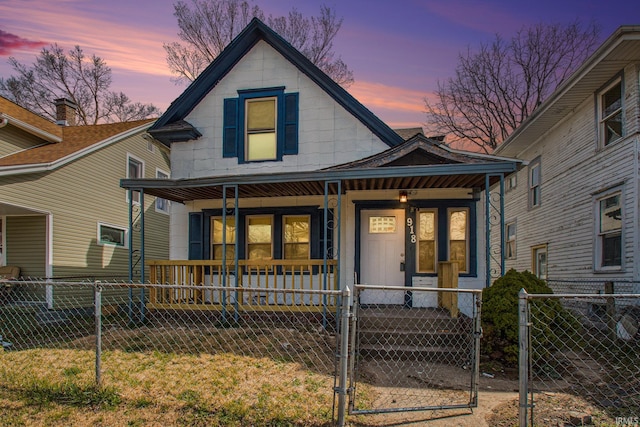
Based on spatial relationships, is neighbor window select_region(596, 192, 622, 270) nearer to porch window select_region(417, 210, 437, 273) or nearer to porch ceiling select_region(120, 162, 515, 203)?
porch ceiling select_region(120, 162, 515, 203)

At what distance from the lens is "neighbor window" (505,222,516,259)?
1650cm

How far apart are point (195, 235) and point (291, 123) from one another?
11.5ft

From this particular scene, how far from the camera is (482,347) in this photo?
6.65 m

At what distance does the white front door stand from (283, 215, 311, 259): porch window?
130 centimetres

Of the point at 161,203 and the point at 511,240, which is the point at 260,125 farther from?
the point at 511,240

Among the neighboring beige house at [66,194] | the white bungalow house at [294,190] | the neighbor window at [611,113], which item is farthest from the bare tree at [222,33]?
the neighbor window at [611,113]

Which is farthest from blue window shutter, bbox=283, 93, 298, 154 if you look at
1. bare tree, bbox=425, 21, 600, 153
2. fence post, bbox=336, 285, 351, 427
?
bare tree, bbox=425, 21, 600, 153

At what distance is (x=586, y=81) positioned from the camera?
1035cm

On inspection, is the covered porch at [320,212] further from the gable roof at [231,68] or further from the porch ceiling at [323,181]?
the gable roof at [231,68]

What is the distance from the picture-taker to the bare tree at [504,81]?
21703 millimetres

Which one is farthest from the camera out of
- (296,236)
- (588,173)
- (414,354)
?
(588,173)

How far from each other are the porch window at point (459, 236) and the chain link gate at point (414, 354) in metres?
0.85

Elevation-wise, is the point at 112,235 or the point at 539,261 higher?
the point at 112,235

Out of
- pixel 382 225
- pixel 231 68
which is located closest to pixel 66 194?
pixel 231 68
